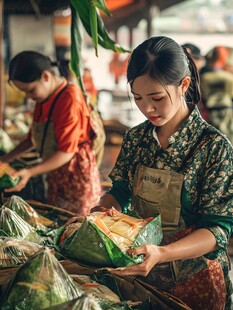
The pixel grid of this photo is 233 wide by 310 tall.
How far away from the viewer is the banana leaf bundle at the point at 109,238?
5.97 feet

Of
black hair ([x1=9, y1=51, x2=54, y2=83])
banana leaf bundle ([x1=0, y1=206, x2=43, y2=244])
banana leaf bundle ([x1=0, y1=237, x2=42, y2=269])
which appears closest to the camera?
banana leaf bundle ([x1=0, y1=237, x2=42, y2=269])

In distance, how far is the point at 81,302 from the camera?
1.39 m

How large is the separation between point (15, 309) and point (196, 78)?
1.20 metres

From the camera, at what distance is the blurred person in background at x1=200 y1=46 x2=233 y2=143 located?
552 cm

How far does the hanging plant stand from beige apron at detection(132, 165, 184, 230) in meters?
0.63

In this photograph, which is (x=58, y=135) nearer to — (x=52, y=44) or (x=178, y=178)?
(x=178, y=178)

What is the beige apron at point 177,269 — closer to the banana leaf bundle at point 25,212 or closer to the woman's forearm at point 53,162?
the banana leaf bundle at point 25,212

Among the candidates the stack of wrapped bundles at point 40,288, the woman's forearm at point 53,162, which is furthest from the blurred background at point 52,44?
the stack of wrapped bundles at point 40,288

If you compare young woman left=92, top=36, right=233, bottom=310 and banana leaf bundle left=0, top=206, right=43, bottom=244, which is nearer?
young woman left=92, top=36, right=233, bottom=310

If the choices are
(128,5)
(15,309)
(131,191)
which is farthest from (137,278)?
(128,5)

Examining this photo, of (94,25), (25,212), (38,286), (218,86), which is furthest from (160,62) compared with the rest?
(218,86)

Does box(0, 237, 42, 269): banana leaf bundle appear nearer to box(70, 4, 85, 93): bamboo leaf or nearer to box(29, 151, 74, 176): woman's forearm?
box(70, 4, 85, 93): bamboo leaf

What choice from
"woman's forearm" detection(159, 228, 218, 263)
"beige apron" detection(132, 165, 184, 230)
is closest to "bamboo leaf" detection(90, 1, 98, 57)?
"beige apron" detection(132, 165, 184, 230)

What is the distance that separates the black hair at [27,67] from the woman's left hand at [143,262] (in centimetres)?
182
